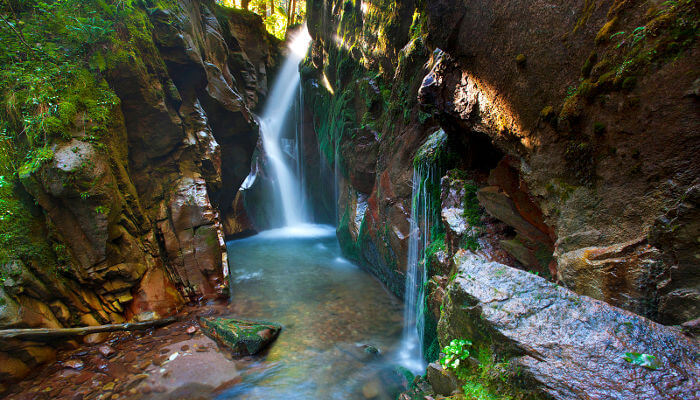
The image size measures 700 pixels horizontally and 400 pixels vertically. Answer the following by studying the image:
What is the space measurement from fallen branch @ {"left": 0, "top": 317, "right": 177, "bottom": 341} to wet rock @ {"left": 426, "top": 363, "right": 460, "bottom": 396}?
5.71m

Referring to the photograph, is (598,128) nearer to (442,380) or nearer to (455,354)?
(455,354)

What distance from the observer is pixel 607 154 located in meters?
2.29

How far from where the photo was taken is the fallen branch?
159 inches

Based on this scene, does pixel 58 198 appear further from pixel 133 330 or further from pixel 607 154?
pixel 607 154

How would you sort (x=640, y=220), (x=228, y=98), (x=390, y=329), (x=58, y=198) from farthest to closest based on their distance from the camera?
(x=228, y=98) → (x=390, y=329) → (x=58, y=198) → (x=640, y=220)

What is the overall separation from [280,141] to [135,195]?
12881mm

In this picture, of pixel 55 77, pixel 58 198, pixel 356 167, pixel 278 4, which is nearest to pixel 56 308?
pixel 58 198

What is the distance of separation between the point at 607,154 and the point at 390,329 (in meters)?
5.38

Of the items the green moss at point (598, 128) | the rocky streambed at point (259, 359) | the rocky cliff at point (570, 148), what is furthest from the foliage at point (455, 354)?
the rocky streambed at point (259, 359)

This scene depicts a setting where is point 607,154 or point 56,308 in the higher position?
point 607,154

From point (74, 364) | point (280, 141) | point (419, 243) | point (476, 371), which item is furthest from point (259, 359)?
point (280, 141)

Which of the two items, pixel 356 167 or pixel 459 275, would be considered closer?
pixel 459 275

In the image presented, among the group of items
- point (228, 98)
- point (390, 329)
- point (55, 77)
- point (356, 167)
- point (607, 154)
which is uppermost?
point (228, 98)

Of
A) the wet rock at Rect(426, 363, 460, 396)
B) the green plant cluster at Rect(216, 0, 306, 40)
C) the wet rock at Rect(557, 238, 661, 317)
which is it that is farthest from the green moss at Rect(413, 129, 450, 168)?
the green plant cluster at Rect(216, 0, 306, 40)
